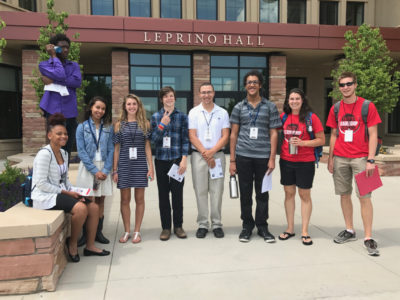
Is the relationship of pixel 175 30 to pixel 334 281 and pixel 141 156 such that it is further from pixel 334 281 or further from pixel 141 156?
pixel 334 281

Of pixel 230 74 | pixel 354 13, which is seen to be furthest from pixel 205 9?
pixel 354 13

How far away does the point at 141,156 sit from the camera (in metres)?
4.16

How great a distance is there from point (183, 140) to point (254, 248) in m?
1.61

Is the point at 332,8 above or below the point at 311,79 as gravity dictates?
above

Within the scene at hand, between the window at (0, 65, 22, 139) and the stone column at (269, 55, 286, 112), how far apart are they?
36.9ft

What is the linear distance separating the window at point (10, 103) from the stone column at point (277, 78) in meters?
11.3

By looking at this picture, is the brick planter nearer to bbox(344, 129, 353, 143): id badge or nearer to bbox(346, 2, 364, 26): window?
bbox(344, 129, 353, 143): id badge

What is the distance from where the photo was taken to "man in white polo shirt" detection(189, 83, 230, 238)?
170 inches

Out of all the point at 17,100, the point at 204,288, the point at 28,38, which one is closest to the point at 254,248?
the point at 204,288

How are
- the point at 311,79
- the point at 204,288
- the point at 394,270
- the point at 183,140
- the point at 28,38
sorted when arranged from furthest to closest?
the point at 311,79 → the point at 28,38 → the point at 183,140 → the point at 394,270 → the point at 204,288

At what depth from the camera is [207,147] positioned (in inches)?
172

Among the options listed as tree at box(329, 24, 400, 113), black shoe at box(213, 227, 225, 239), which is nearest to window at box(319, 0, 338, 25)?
tree at box(329, 24, 400, 113)

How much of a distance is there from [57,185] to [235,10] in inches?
558

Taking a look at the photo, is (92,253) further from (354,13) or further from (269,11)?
(354,13)
